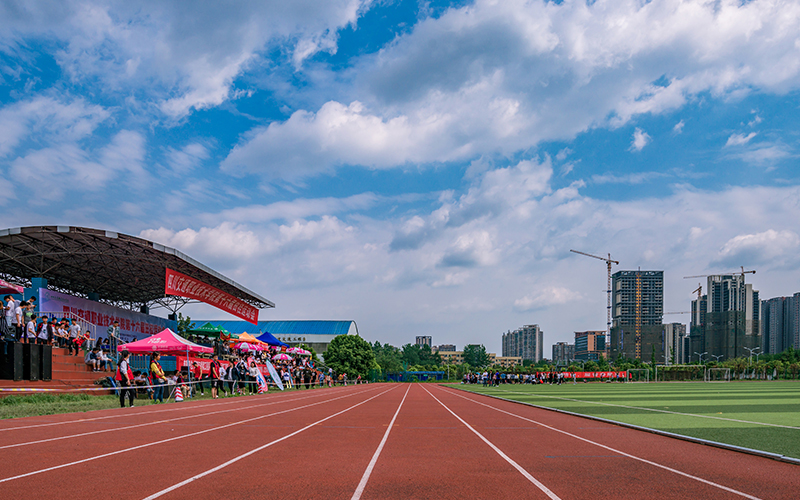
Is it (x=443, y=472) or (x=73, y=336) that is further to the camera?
(x=73, y=336)

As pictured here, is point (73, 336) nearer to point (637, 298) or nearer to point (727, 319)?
point (727, 319)

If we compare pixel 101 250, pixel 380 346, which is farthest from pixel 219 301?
pixel 380 346

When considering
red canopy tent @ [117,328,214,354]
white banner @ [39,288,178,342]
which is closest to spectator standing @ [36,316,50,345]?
red canopy tent @ [117,328,214,354]

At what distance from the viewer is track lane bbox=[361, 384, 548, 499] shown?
6.09 meters

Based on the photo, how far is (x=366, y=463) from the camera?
7914 mm

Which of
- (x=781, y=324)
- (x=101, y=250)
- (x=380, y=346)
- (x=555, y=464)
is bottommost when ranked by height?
(x=380, y=346)

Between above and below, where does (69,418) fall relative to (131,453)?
below


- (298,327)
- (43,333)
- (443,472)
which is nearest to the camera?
(443,472)

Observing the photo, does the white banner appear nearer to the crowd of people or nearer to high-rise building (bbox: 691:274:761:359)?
the crowd of people

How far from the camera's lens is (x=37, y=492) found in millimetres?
6023

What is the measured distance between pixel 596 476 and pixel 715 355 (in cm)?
15537

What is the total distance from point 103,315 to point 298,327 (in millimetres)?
76482

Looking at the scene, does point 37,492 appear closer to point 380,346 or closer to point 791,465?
point 791,465

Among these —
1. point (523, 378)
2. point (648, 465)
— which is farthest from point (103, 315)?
point (523, 378)
